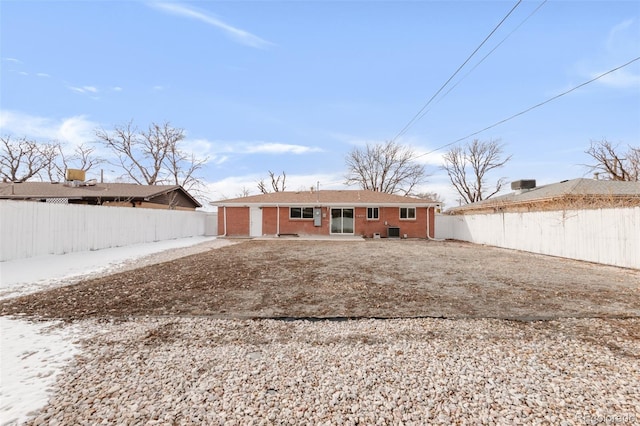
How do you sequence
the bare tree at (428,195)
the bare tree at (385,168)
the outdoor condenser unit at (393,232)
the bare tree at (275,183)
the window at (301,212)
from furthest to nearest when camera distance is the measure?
the bare tree at (275,183) → the bare tree at (428,195) → the bare tree at (385,168) → the window at (301,212) → the outdoor condenser unit at (393,232)

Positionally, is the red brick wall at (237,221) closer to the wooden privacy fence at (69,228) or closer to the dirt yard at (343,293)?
the wooden privacy fence at (69,228)

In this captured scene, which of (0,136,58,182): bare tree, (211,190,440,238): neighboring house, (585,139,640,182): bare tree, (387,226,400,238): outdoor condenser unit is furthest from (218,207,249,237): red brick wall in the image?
(585,139,640,182): bare tree

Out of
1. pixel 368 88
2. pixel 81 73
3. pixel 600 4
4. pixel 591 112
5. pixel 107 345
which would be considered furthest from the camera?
pixel 368 88

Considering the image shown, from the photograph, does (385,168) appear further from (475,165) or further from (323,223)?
(323,223)

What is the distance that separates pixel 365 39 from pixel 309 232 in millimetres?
11418

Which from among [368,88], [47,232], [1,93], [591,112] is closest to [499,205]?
[591,112]

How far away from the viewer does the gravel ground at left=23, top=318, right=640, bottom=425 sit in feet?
6.00

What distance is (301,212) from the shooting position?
61.7 ft

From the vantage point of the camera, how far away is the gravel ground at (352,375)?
1.83 metres

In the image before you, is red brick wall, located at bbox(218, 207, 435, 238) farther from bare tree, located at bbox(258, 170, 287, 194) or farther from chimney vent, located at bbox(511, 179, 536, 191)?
bare tree, located at bbox(258, 170, 287, 194)

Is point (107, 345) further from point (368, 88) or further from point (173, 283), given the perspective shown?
point (368, 88)

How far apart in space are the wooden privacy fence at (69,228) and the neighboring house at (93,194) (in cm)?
606

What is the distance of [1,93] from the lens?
1128 cm

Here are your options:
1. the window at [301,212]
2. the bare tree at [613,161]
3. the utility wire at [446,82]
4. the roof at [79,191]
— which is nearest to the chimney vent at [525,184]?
the bare tree at [613,161]
